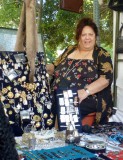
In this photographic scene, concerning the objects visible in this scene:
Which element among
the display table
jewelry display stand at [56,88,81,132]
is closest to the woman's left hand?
jewelry display stand at [56,88,81,132]

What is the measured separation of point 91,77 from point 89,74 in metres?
0.02

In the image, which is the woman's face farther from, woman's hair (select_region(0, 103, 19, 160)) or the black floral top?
woman's hair (select_region(0, 103, 19, 160))

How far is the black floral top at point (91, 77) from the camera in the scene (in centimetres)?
172

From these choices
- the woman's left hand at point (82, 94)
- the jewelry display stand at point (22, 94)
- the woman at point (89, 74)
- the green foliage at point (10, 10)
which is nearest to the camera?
the jewelry display stand at point (22, 94)

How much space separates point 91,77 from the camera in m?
1.72

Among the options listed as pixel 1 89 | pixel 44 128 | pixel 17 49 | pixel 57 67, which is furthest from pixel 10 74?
pixel 57 67

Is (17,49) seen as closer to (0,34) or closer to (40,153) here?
(40,153)

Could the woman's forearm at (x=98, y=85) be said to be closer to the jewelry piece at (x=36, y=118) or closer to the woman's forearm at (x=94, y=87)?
the woman's forearm at (x=94, y=87)

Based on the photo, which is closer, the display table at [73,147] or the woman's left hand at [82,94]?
the display table at [73,147]

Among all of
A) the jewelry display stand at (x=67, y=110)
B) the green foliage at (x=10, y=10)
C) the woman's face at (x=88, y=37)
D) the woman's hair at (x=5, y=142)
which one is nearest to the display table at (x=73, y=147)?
the jewelry display stand at (x=67, y=110)

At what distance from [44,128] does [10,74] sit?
32 cm

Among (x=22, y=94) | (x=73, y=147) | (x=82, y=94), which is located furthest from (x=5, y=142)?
(x=82, y=94)

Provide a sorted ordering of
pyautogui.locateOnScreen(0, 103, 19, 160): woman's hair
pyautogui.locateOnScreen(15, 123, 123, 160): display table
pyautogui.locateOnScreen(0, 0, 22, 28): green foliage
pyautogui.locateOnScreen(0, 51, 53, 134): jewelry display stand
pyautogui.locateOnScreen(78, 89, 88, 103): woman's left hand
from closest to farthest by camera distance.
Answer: pyautogui.locateOnScreen(0, 103, 19, 160): woman's hair, pyautogui.locateOnScreen(15, 123, 123, 160): display table, pyautogui.locateOnScreen(0, 51, 53, 134): jewelry display stand, pyautogui.locateOnScreen(78, 89, 88, 103): woman's left hand, pyautogui.locateOnScreen(0, 0, 22, 28): green foliage

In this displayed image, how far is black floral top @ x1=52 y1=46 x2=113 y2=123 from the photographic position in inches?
67.6
